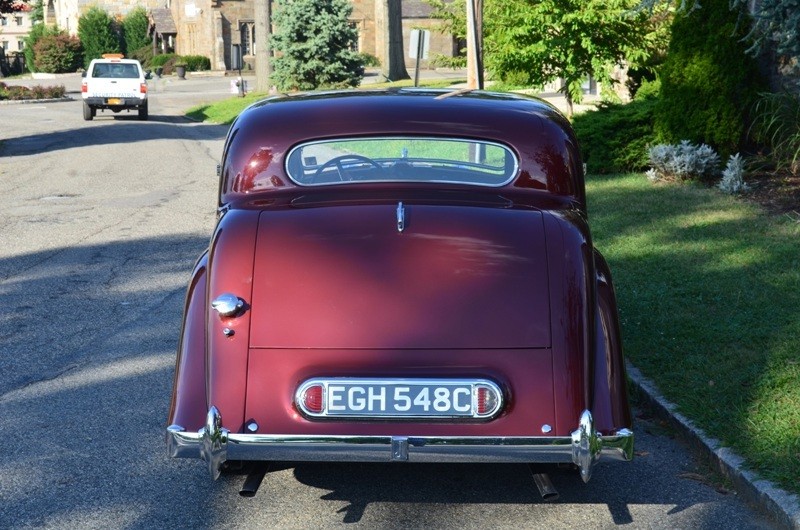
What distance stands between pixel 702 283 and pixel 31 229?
7496 mm

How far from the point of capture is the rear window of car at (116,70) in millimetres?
32938

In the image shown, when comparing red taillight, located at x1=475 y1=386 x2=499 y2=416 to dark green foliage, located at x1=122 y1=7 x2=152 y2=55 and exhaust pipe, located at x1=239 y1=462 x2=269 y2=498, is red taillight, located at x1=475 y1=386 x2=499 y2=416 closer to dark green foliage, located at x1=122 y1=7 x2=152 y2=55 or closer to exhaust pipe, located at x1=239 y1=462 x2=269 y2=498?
exhaust pipe, located at x1=239 y1=462 x2=269 y2=498

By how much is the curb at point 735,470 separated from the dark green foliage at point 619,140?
907 centimetres

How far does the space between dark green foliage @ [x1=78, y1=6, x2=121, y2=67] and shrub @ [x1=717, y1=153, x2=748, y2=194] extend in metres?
71.0

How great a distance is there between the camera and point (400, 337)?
4.09 metres

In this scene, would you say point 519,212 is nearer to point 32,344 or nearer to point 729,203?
point 32,344

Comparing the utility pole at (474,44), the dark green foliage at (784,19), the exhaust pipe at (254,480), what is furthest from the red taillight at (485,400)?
the utility pole at (474,44)

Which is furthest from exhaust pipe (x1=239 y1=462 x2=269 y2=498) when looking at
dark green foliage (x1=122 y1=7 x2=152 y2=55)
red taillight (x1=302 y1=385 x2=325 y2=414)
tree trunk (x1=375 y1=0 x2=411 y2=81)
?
dark green foliage (x1=122 y1=7 x2=152 y2=55)

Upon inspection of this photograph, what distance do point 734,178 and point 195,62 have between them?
212 feet

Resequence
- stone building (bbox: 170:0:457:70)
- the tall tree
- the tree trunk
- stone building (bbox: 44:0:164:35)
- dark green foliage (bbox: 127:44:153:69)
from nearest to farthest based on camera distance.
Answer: the tall tree < the tree trunk < stone building (bbox: 170:0:457:70) < dark green foliage (bbox: 127:44:153:69) < stone building (bbox: 44:0:164:35)

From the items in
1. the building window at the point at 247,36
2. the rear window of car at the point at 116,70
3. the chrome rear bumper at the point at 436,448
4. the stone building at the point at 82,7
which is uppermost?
the stone building at the point at 82,7

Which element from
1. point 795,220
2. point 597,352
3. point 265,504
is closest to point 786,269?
point 795,220

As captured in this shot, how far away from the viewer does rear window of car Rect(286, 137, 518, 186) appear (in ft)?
15.9

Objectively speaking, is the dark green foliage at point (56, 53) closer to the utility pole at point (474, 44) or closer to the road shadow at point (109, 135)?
the road shadow at point (109, 135)
